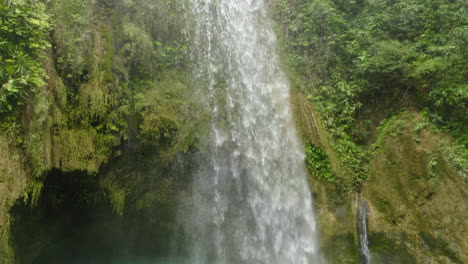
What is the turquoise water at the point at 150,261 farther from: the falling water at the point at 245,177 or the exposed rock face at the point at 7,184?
the exposed rock face at the point at 7,184

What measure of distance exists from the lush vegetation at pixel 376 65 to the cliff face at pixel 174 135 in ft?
0.12

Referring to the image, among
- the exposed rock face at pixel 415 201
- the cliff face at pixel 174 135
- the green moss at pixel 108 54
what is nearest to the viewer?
the cliff face at pixel 174 135

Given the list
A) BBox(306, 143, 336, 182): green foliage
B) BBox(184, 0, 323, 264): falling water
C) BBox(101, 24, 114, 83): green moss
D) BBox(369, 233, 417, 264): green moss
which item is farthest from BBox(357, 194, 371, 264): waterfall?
BBox(101, 24, 114, 83): green moss

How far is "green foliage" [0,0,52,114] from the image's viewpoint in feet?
12.6

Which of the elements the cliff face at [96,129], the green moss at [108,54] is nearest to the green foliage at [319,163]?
the cliff face at [96,129]

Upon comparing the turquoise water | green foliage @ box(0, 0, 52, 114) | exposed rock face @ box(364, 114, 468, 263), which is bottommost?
the turquoise water

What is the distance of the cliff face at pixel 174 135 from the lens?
4875 millimetres

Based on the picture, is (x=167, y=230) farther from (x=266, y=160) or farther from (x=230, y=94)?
(x=230, y=94)

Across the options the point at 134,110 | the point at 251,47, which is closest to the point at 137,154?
the point at 134,110

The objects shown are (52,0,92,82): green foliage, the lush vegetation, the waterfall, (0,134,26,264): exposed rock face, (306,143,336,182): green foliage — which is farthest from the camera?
(306,143,336,182): green foliage

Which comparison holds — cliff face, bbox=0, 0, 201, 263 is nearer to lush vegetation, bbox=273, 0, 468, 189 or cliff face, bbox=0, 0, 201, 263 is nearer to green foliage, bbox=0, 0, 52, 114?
green foliage, bbox=0, 0, 52, 114

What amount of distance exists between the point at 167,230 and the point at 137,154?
84.3 inches

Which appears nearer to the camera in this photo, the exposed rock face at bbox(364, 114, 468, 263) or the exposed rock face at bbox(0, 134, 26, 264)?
the exposed rock face at bbox(0, 134, 26, 264)

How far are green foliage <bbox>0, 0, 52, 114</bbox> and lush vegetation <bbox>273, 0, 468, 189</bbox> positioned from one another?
595cm
